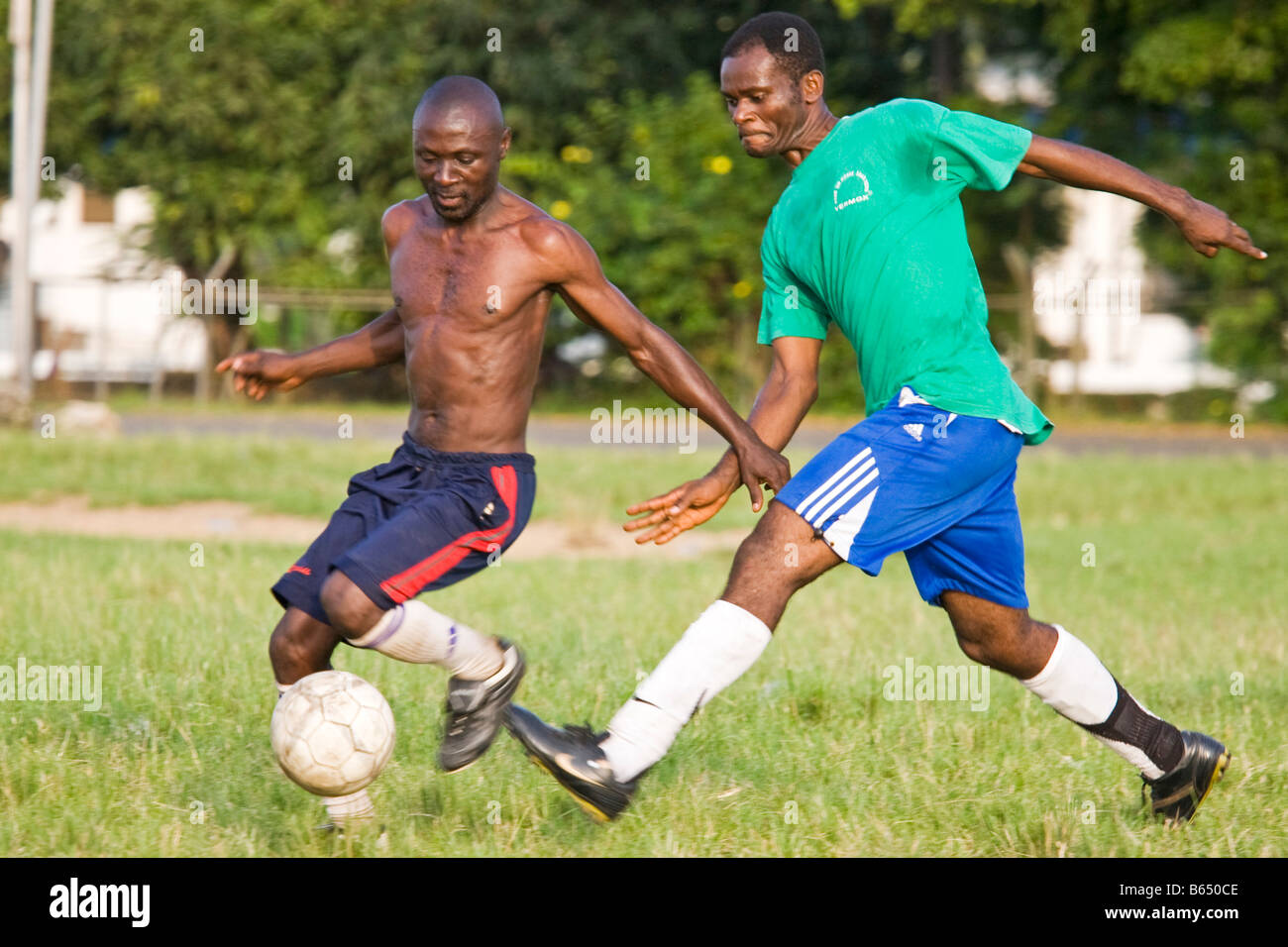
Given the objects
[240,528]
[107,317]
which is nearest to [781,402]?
[240,528]

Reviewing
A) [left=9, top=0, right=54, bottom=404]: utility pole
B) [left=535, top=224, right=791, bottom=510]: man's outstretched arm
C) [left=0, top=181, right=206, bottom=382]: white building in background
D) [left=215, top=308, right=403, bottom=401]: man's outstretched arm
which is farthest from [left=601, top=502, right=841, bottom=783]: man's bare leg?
[left=0, top=181, right=206, bottom=382]: white building in background

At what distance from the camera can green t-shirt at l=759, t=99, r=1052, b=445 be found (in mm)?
4000

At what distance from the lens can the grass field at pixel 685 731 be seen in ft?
13.6

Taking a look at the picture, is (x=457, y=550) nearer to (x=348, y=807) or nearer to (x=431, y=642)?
(x=431, y=642)

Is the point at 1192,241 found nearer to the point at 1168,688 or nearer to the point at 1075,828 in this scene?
the point at 1075,828

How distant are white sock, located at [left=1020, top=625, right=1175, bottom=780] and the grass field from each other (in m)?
0.21

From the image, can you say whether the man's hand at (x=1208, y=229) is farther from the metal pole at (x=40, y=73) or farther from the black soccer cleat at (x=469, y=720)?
the metal pole at (x=40, y=73)

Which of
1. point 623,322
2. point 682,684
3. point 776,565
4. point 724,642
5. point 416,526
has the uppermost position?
point 623,322

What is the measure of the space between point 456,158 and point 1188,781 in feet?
9.08

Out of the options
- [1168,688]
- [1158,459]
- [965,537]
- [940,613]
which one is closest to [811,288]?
[965,537]

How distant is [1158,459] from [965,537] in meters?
12.4

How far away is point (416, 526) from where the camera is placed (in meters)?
4.24

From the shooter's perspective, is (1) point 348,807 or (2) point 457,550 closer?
(1) point 348,807

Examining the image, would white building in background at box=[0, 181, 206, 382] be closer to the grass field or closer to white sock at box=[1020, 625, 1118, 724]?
the grass field
